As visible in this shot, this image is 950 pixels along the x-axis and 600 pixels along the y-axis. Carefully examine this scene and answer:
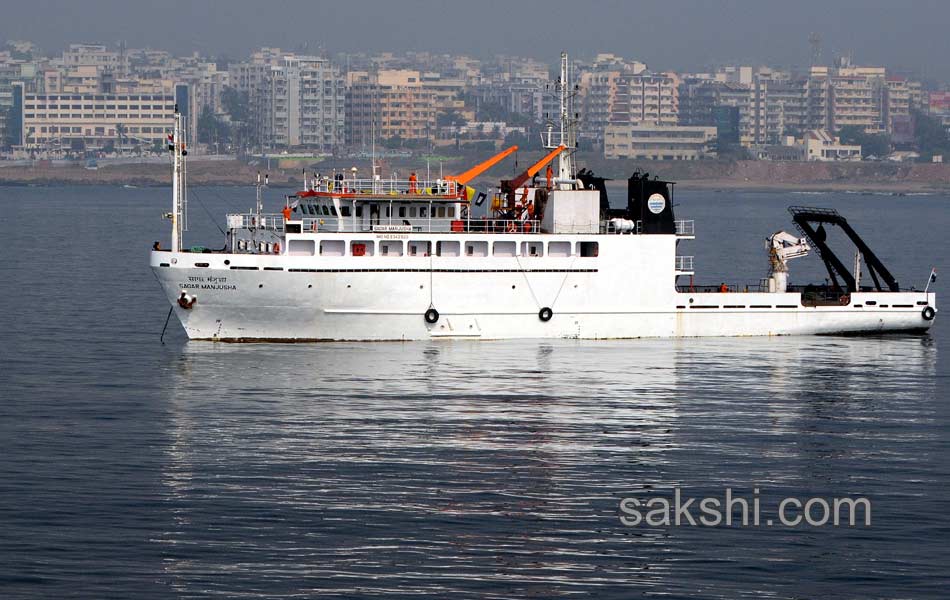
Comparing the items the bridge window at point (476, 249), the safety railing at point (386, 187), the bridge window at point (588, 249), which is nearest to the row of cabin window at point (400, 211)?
the safety railing at point (386, 187)

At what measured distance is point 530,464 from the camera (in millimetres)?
30891

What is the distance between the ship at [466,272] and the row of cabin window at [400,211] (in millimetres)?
42

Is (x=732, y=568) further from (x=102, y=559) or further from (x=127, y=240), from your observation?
(x=127, y=240)

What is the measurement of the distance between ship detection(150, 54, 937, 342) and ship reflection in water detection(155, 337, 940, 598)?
3.42 feet

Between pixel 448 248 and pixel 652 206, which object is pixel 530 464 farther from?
pixel 652 206

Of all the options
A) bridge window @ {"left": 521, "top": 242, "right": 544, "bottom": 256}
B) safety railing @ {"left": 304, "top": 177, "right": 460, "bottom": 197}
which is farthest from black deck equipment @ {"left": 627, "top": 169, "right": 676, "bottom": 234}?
safety railing @ {"left": 304, "top": 177, "right": 460, "bottom": 197}

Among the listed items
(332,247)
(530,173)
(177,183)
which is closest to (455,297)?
(332,247)

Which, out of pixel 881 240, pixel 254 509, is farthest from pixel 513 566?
pixel 881 240

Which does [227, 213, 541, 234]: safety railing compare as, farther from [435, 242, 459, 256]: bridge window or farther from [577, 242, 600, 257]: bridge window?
[577, 242, 600, 257]: bridge window

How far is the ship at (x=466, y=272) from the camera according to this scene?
45219mm

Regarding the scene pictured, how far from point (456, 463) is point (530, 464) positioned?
4.81 feet

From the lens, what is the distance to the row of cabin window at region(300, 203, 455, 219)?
4712 centimetres

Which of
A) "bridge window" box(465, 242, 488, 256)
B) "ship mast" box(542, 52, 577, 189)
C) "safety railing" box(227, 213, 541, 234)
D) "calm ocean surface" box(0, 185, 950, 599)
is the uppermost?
"ship mast" box(542, 52, 577, 189)

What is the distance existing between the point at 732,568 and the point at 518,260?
22.9m
